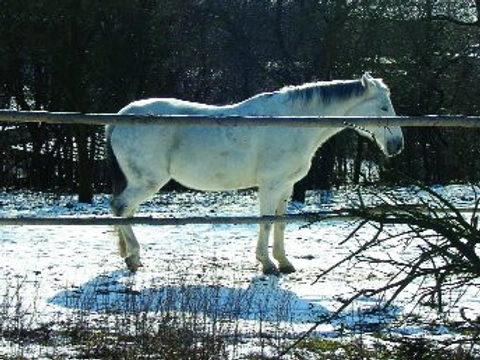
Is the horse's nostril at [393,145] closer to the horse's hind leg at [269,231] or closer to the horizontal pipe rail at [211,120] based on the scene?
the horse's hind leg at [269,231]

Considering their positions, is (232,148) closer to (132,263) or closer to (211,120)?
(132,263)

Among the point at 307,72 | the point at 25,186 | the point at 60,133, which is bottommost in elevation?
the point at 25,186

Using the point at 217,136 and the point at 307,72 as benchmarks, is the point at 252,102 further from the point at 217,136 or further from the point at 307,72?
Result: the point at 307,72

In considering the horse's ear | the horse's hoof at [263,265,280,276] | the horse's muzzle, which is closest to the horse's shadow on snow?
the horse's hoof at [263,265,280,276]

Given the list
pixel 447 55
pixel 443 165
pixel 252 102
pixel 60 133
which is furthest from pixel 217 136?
pixel 447 55

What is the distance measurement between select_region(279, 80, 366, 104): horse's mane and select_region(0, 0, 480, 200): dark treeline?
8.44m

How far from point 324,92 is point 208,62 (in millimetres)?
13513

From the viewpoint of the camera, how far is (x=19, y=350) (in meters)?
4.34

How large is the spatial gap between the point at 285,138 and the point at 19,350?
14.6ft

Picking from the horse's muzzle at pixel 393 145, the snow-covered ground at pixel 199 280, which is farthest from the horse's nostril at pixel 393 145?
the snow-covered ground at pixel 199 280

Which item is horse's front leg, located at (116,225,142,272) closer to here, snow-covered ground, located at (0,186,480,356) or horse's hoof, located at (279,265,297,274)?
snow-covered ground, located at (0,186,480,356)

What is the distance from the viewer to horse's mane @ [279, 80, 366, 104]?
8.43 meters

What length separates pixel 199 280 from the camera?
6914mm

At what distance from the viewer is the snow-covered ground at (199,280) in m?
5.07
